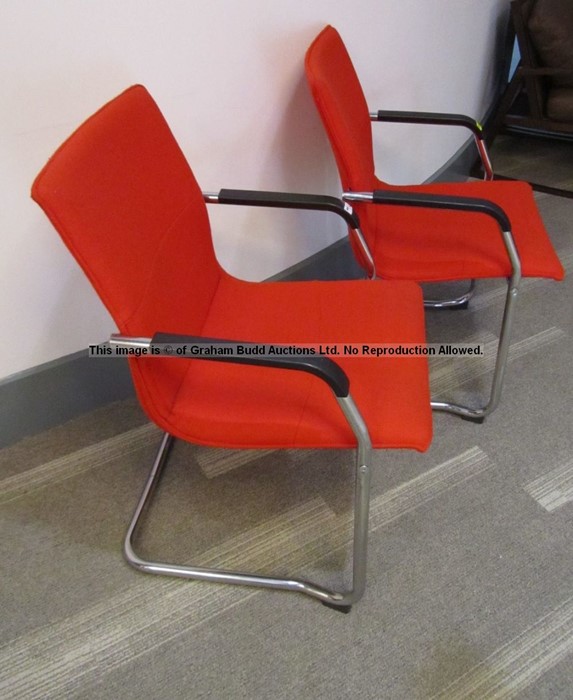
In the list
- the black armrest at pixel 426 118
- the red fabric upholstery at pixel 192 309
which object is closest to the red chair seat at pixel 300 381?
the red fabric upholstery at pixel 192 309

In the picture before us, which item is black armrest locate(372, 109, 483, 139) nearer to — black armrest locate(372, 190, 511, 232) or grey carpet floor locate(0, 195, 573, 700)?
black armrest locate(372, 190, 511, 232)

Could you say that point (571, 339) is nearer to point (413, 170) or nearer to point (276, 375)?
point (413, 170)

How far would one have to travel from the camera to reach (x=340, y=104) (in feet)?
4.11


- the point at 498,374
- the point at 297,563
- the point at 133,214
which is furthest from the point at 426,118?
the point at 297,563

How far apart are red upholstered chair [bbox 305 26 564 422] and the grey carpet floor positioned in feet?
0.80

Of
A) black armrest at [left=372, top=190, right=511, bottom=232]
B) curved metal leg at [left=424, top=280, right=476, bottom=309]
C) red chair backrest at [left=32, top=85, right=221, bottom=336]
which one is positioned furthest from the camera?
curved metal leg at [left=424, top=280, right=476, bottom=309]

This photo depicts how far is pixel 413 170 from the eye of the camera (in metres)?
2.11

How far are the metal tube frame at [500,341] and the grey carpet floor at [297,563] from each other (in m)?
0.04

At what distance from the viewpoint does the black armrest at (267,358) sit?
31.8 inches

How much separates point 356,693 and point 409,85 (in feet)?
A: 5.90

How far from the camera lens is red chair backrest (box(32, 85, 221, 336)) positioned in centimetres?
79

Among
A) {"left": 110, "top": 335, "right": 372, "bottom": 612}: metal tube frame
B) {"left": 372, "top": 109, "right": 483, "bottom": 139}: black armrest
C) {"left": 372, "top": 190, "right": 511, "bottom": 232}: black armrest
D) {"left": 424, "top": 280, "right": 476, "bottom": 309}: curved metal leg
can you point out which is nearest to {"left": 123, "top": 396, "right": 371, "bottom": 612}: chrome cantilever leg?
{"left": 110, "top": 335, "right": 372, "bottom": 612}: metal tube frame

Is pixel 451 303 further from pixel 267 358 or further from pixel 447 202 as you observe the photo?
pixel 267 358

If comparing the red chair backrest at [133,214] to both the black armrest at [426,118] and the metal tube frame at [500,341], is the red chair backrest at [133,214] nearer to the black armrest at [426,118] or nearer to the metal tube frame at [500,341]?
the metal tube frame at [500,341]
